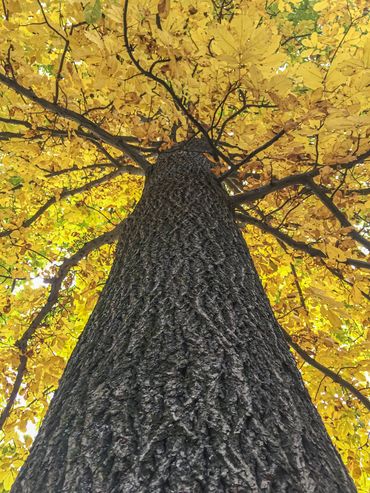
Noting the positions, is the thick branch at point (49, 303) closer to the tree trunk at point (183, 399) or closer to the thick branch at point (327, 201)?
the tree trunk at point (183, 399)

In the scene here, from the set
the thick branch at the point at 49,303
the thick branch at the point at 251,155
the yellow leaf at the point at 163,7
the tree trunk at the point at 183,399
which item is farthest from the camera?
the thick branch at the point at 49,303

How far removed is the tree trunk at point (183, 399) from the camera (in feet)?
2.67

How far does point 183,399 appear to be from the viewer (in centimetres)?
98

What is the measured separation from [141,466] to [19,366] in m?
2.57

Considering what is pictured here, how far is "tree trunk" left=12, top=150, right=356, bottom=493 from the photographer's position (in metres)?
0.81

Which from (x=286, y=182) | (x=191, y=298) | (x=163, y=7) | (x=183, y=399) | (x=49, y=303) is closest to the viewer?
(x=183, y=399)

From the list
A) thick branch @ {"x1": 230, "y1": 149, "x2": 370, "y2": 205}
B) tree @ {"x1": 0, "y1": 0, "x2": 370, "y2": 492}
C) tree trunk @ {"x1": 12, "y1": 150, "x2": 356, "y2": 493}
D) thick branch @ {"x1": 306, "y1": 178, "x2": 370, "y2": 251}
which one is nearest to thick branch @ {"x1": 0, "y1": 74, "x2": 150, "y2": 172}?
tree @ {"x1": 0, "y1": 0, "x2": 370, "y2": 492}

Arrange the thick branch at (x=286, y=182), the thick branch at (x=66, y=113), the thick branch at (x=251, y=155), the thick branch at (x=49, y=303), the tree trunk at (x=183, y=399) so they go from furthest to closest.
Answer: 1. the thick branch at (x=49, y=303)
2. the thick branch at (x=66, y=113)
3. the thick branch at (x=286, y=182)
4. the thick branch at (x=251, y=155)
5. the tree trunk at (x=183, y=399)

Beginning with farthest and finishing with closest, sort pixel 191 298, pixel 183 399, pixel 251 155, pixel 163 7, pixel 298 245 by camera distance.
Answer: pixel 298 245
pixel 251 155
pixel 191 298
pixel 163 7
pixel 183 399

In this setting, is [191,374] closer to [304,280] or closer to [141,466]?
[141,466]

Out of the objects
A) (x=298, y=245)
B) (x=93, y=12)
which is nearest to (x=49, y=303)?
(x=298, y=245)

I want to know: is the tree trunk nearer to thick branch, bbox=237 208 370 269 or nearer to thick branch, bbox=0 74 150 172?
thick branch, bbox=237 208 370 269

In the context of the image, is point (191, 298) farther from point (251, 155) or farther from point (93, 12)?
point (93, 12)

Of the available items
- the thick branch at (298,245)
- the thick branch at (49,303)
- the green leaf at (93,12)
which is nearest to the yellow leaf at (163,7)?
the green leaf at (93,12)
